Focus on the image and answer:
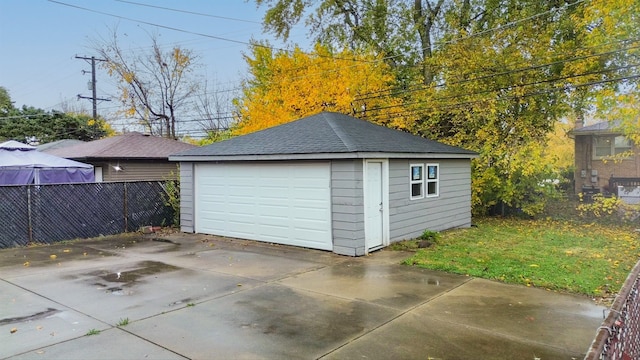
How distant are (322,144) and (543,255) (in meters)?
5.06

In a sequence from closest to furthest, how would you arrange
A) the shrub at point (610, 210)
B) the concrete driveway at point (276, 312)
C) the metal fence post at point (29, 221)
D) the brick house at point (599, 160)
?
the concrete driveway at point (276, 312)
the metal fence post at point (29, 221)
the shrub at point (610, 210)
the brick house at point (599, 160)

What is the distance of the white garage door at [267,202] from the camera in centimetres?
927

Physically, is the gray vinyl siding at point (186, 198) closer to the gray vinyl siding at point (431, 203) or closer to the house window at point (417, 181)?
the gray vinyl siding at point (431, 203)

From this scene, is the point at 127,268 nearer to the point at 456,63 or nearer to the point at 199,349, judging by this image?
the point at 199,349

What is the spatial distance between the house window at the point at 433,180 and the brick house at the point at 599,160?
13304mm

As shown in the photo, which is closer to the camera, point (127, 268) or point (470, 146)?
point (127, 268)

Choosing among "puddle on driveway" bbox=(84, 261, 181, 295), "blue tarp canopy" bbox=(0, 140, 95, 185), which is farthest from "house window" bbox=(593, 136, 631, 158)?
"blue tarp canopy" bbox=(0, 140, 95, 185)

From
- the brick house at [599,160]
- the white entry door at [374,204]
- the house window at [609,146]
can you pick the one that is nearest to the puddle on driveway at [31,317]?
the white entry door at [374,204]

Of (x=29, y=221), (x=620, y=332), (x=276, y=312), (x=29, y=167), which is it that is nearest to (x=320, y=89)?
(x=29, y=167)

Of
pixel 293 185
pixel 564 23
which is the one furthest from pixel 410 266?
pixel 564 23

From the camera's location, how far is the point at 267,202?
1019 cm

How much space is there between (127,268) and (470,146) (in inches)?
460

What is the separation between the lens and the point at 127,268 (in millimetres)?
7645

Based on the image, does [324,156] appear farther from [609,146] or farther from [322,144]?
[609,146]
